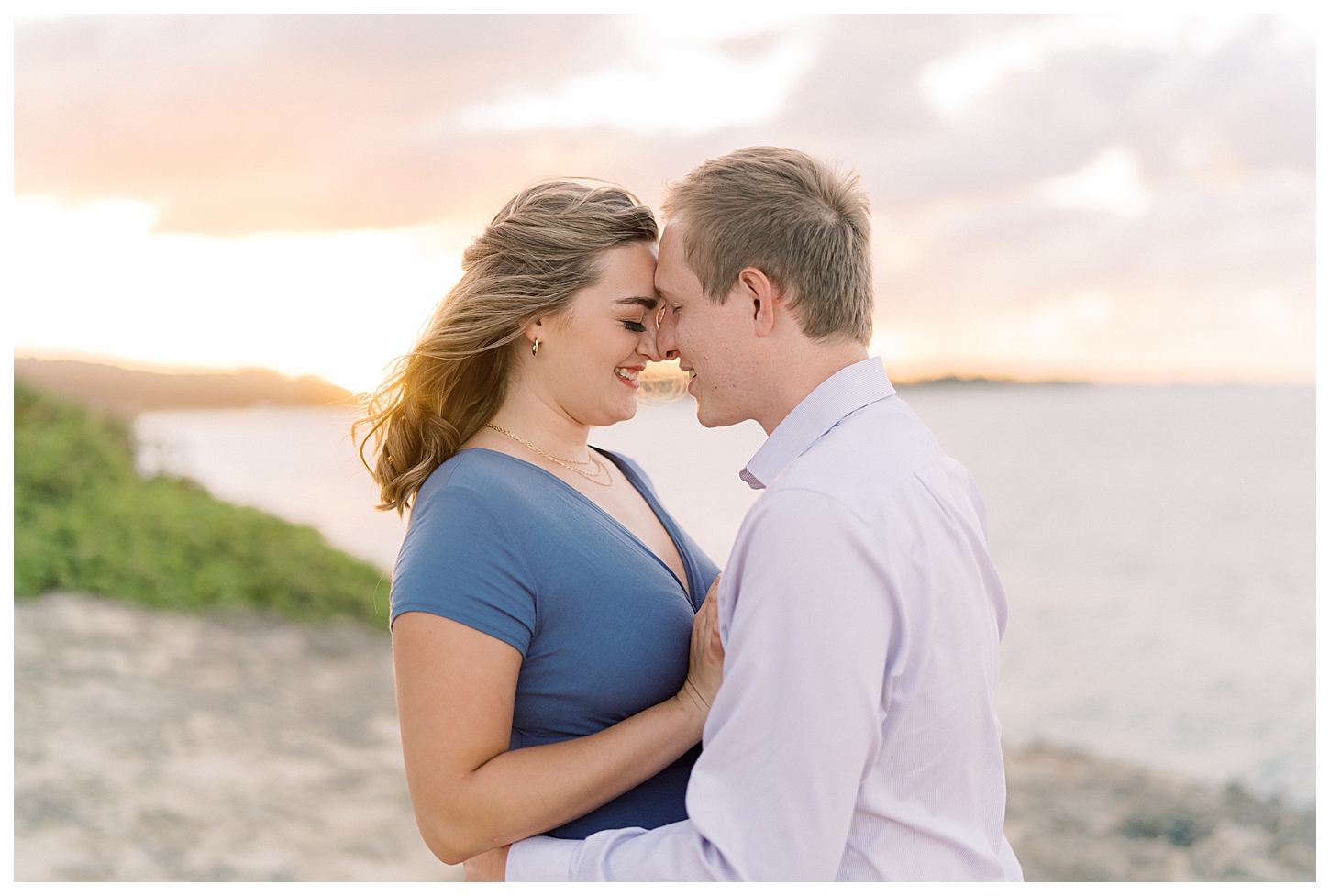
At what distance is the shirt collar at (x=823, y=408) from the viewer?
1.92m

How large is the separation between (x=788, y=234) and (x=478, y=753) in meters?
1.26

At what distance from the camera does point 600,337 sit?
2.42 meters

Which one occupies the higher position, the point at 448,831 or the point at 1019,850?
the point at 448,831

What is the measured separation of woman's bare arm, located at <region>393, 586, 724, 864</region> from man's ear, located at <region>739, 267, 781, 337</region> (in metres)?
0.59

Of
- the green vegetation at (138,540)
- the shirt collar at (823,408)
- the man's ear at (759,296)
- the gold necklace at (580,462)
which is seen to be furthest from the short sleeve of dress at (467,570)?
the green vegetation at (138,540)

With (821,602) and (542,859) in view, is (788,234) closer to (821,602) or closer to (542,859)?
(821,602)

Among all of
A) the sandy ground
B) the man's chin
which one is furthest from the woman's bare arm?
the sandy ground

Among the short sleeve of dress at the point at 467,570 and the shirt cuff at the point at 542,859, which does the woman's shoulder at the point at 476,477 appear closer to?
the short sleeve of dress at the point at 467,570

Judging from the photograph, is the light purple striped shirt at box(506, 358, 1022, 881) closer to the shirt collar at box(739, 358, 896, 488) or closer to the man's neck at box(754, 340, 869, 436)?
the shirt collar at box(739, 358, 896, 488)

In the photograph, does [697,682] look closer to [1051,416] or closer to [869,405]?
[869,405]

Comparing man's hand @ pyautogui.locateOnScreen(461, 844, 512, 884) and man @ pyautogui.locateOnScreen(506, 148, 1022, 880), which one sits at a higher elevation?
man @ pyautogui.locateOnScreen(506, 148, 1022, 880)

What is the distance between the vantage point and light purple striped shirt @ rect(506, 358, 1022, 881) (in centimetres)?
154

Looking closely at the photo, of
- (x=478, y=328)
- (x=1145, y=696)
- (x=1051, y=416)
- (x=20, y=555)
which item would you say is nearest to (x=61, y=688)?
(x=20, y=555)

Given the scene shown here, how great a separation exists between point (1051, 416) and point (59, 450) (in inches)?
1758
